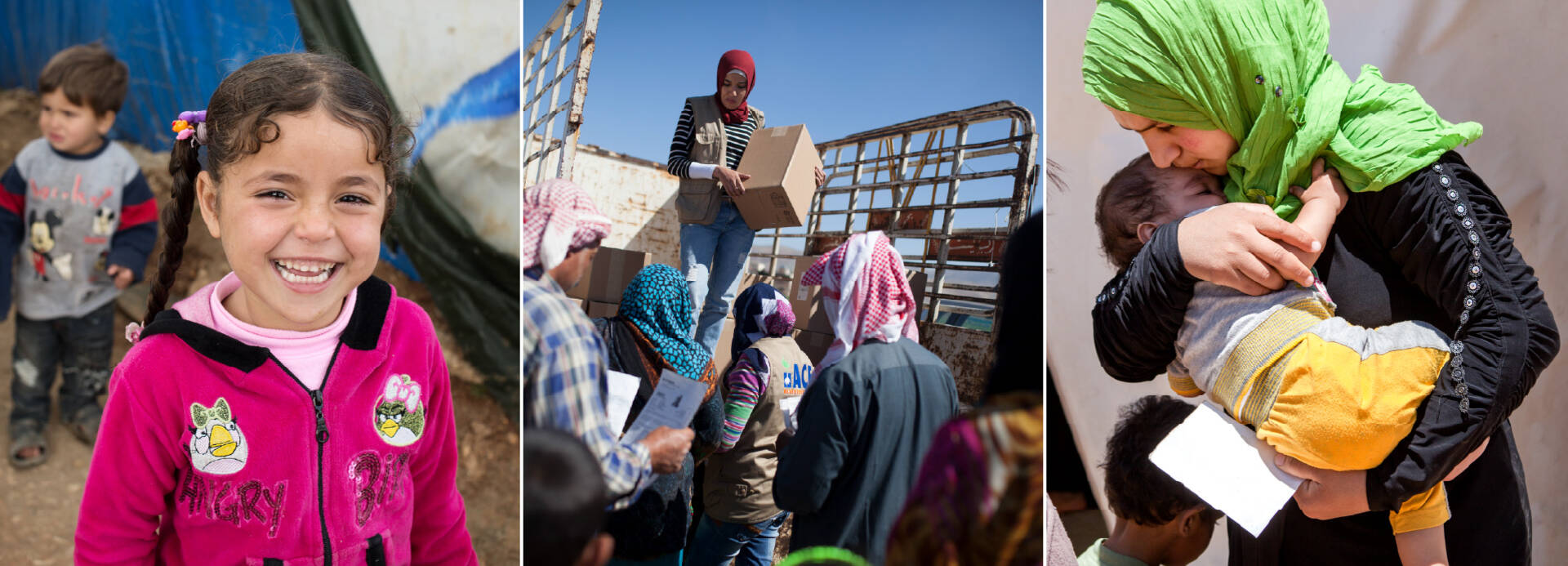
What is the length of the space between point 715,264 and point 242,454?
2.95 feet

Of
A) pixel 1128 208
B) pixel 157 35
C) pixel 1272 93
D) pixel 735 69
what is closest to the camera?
pixel 1272 93

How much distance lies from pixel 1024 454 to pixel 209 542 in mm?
1681

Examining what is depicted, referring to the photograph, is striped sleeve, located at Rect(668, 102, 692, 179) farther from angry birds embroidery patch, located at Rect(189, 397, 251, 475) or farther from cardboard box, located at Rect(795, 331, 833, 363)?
angry birds embroidery patch, located at Rect(189, 397, 251, 475)

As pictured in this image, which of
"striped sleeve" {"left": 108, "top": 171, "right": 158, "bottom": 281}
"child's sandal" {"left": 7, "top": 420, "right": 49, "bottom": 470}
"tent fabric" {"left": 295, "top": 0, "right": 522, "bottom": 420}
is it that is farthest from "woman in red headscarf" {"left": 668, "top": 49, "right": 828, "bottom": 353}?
"child's sandal" {"left": 7, "top": 420, "right": 49, "bottom": 470}

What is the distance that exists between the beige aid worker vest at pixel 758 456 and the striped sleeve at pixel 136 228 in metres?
1.71

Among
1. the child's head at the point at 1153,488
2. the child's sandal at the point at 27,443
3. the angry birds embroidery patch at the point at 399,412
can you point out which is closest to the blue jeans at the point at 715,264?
the angry birds embroidery patch at the point at 399,412

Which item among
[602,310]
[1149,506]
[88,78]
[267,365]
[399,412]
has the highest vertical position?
[88,78]

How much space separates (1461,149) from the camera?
7.56ft

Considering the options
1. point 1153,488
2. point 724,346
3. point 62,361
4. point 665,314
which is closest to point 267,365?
point 665,314

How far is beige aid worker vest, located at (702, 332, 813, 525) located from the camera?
168cm

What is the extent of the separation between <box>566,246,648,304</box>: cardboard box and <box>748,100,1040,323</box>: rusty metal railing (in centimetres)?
27

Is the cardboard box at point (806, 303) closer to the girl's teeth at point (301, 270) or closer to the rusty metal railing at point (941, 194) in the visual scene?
the rusty metal railing at point (941, 194)

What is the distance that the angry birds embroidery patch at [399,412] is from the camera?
61.8 inches

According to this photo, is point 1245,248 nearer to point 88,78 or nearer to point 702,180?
point 702,180
